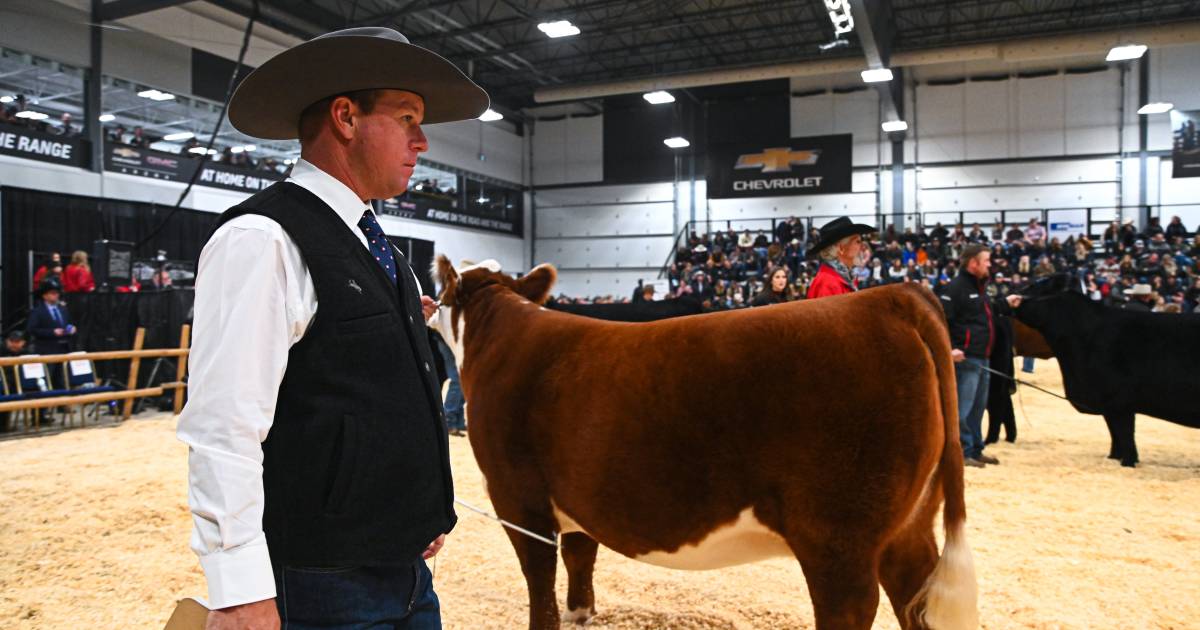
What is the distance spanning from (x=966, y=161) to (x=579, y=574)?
78.8 ft

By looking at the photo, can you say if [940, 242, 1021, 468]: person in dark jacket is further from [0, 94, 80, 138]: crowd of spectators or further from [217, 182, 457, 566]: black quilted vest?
[0, 94, 80, 138]: crowd of spectators

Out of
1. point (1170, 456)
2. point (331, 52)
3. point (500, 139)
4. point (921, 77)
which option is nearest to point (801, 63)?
point (921, 77)

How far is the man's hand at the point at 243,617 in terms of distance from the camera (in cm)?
107

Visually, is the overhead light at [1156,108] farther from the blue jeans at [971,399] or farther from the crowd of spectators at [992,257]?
the blue jeans at [971,399]

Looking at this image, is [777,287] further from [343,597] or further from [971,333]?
[343,597]

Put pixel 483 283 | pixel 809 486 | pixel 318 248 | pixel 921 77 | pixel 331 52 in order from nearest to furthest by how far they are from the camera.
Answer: pixel 318 248
pixel 331 52
pixel 809 486
pixel 483 283
pixel 921 77

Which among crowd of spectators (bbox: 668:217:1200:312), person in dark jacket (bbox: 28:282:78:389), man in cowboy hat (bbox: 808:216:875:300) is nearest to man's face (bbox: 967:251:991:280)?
man in cowboy hat (bbox: 808:216:875:300)

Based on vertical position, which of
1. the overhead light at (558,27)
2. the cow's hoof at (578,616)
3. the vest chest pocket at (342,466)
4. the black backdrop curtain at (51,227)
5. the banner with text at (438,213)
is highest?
the overhead light at (558,27)

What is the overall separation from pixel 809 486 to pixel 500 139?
1058 inches

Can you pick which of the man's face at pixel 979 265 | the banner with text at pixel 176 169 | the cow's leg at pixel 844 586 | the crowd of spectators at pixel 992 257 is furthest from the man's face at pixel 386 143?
the banner with text at pixel 176 169

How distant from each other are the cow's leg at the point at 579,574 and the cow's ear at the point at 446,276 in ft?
3.93

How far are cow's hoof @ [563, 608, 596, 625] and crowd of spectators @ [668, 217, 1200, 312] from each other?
11959 mm

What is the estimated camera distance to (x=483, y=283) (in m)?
3.46

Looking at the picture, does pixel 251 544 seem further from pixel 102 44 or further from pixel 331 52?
pixel 102 44
